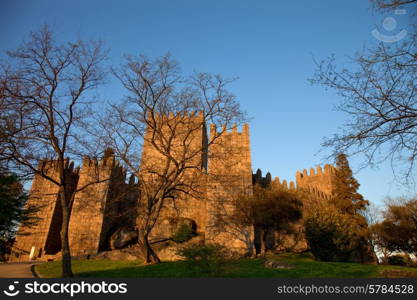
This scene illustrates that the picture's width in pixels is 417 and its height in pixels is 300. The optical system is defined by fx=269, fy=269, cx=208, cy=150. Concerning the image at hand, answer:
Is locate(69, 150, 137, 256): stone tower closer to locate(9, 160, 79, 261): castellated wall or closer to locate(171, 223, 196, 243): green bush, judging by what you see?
locate(9, 160, 79, 261): castellated wall

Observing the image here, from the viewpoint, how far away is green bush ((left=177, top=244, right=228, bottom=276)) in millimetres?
9227

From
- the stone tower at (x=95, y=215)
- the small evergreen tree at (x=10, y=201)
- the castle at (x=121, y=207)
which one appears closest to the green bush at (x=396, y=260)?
the castle at (x=121, y=207)

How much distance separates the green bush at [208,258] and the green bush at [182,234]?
10.8m

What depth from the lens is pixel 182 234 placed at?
2031 cm

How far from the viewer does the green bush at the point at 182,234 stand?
66.5ft

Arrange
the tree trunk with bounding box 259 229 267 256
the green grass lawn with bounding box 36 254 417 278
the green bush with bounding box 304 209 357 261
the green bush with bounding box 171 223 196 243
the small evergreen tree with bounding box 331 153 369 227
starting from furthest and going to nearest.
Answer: the small evergreen tree with bounding box 331 153 369 227, the green bush with bounding box 171 223 196 243, the tree trunk with bounding box 259 229 267 256, the green bush with bounding box 304 209 357 261, the green grass lawn with bounding box 36 254 417 278

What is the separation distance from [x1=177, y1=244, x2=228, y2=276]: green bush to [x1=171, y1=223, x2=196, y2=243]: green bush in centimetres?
1078

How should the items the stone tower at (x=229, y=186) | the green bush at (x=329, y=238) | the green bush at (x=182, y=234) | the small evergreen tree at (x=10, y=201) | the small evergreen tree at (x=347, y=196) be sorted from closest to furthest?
the small evergreen tree at (x=10, y=201) → the green bush at (x=329, y=238) → the stone tower at (x=229, y=186) → the green bush at (x=182, y=234) → the small evergreen tree at (x=347, y=196)

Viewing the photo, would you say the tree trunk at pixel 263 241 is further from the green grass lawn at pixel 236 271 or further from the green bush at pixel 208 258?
the green bush at pixel 208 258

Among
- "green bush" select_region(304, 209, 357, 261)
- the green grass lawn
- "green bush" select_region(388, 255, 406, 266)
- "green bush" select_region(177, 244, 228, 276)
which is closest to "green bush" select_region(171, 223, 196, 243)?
the green grass lawn

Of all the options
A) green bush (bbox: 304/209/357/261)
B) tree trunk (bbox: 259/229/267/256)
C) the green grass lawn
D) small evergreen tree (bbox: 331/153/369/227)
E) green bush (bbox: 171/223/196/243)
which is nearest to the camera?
the green grass lawn

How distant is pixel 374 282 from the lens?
707 cm

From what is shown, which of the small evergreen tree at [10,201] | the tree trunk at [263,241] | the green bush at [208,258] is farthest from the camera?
the tree trunk at [263,241]

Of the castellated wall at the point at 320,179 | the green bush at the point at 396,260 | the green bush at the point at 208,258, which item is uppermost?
the castellated wall at the point at 320,179
